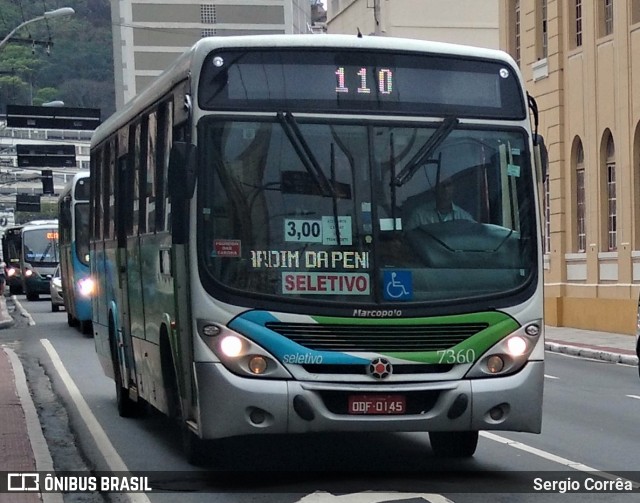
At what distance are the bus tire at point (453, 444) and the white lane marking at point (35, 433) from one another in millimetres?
2960

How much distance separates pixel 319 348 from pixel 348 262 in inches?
25.0

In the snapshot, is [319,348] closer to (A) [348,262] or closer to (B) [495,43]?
(A) [348,262]

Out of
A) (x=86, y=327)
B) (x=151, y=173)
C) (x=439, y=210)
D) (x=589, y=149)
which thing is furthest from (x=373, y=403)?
(x=589, y=149)

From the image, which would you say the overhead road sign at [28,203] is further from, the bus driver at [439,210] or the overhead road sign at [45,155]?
the bus driver at [439,210]

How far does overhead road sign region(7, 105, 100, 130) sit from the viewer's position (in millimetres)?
61156

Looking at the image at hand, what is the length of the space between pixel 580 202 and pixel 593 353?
8.74 m

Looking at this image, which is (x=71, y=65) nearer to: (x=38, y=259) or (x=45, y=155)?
(x=45, y=155)

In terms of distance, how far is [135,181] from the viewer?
13.2m

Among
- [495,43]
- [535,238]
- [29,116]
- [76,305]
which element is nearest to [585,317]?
[76,305]

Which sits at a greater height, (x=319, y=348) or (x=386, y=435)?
(x=319, y=348)

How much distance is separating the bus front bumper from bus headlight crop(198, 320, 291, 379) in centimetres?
5

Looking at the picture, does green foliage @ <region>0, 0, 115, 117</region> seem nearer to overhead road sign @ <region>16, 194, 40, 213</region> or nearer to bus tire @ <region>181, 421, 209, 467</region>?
overhead road sign @ <region>16, 194, 40, 213</region>

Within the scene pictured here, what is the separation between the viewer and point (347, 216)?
398 inches

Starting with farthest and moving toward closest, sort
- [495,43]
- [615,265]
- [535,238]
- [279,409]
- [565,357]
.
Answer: [495,43] → [615,265] → [565,357] → [535,238] → [279,409]
